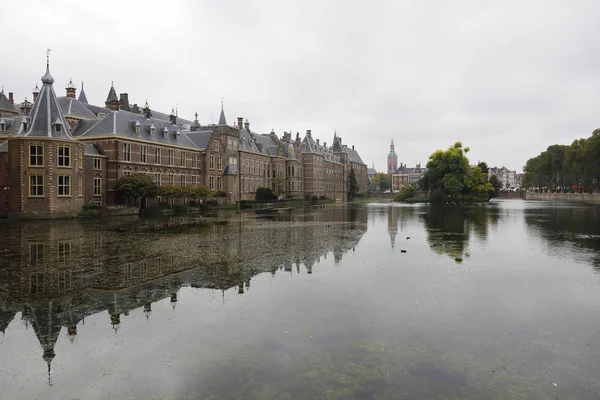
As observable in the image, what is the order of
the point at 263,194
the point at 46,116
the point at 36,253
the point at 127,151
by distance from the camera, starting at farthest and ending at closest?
1. the point at 263,194
2. the point at 127,151
3. the point at 46,116
4. the point at 36,253

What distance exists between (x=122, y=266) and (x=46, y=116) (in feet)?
99.6

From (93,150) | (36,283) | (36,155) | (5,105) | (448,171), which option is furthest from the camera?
(448,171)

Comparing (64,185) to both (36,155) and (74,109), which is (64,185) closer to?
(36,155)

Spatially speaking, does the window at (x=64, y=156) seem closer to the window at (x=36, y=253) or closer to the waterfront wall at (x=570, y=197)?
the window at (x=36, y=253)

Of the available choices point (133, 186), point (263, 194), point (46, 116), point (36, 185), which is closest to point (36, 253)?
point (36, 185)

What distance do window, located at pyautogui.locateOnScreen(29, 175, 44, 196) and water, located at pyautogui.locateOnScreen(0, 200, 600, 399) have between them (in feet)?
73.8

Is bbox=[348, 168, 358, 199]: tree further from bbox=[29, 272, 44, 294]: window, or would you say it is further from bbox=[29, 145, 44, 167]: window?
bbox=[29, 272, 44, 294]: window

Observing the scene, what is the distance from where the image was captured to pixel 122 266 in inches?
586

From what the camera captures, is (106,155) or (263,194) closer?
(106,155)

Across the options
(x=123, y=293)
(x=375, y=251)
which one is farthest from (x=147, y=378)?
(x=375, y=251)

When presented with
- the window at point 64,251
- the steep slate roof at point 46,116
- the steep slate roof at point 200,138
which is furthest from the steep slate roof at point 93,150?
the window at point 64,251

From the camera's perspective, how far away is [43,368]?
276 inches

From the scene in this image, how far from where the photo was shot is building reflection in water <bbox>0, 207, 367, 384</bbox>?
1008 centimetres

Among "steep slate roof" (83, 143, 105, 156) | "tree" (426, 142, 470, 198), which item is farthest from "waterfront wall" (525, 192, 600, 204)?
"steep slate roof" (83, 143, 105, 156)
